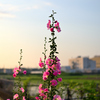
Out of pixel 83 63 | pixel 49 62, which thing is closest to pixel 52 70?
pixel 49 62

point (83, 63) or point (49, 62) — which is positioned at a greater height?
point (83, 63)

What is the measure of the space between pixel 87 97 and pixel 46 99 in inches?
240

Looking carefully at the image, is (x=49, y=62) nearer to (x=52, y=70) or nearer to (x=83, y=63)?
(x=52, y=70)

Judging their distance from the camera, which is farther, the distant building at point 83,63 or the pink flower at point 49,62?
the distant building at point 83,63

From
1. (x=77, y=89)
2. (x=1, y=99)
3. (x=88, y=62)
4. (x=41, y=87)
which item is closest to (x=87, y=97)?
(x=77, y=89)

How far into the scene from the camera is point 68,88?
988 cm

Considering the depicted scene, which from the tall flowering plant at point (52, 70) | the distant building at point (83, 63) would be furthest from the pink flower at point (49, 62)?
the distant building at point (83, 63)

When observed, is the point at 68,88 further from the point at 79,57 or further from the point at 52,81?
the point at 79,57

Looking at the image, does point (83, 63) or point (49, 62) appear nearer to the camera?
point (49, 62)

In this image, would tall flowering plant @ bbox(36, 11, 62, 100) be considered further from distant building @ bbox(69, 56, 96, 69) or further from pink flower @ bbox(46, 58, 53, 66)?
distant building @ bbox(69, 56, 96, 69)

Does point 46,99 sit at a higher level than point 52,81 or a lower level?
lower

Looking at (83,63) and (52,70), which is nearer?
(52,70)

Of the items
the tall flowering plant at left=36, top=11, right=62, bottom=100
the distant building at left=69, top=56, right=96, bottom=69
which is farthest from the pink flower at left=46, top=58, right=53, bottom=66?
the distant building at left=69, top=56, right=96, bottom=69

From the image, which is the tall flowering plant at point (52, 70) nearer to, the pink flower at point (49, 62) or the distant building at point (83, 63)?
the pink flower at point (49, 62)
